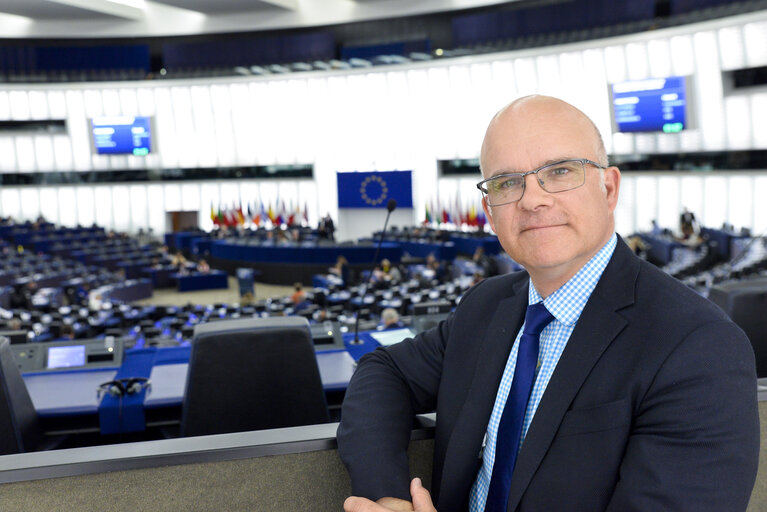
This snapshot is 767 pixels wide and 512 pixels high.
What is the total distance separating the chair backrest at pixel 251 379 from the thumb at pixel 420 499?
1.04m

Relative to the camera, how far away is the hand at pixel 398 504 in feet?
4.35

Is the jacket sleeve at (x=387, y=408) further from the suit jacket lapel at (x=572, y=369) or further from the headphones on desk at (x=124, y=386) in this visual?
the headphones on desk at (x=124, y=386)

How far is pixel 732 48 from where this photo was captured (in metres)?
15.7

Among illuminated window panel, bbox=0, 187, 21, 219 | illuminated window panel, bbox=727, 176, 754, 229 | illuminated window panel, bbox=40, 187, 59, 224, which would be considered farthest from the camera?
illuminated window panel, bbox=40, 187, 59, 224

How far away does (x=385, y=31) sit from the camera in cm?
2433

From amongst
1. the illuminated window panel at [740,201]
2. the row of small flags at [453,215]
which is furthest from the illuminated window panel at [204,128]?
the illuminated window panel at [740,201]

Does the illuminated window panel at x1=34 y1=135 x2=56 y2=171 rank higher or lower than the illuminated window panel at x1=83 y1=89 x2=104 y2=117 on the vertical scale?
lower

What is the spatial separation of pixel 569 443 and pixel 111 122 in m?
26.3

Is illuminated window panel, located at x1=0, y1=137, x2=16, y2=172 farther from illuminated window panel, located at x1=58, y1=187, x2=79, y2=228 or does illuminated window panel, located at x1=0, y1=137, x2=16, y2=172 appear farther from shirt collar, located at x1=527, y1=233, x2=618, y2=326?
shirt collar, located at x1=527, y1=233, x2=618, y2=326

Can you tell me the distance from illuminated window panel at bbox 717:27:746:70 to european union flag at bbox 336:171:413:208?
409 inches

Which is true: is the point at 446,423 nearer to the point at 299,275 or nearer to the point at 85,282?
the point at 85,282

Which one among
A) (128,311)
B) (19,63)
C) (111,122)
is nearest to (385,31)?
(111,122)

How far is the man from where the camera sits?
1110 mm

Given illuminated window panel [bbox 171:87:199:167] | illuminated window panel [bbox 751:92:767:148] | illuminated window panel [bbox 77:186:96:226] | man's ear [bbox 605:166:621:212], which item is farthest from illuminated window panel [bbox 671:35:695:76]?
illuminated window panel [bbox 77:186:96:226]
